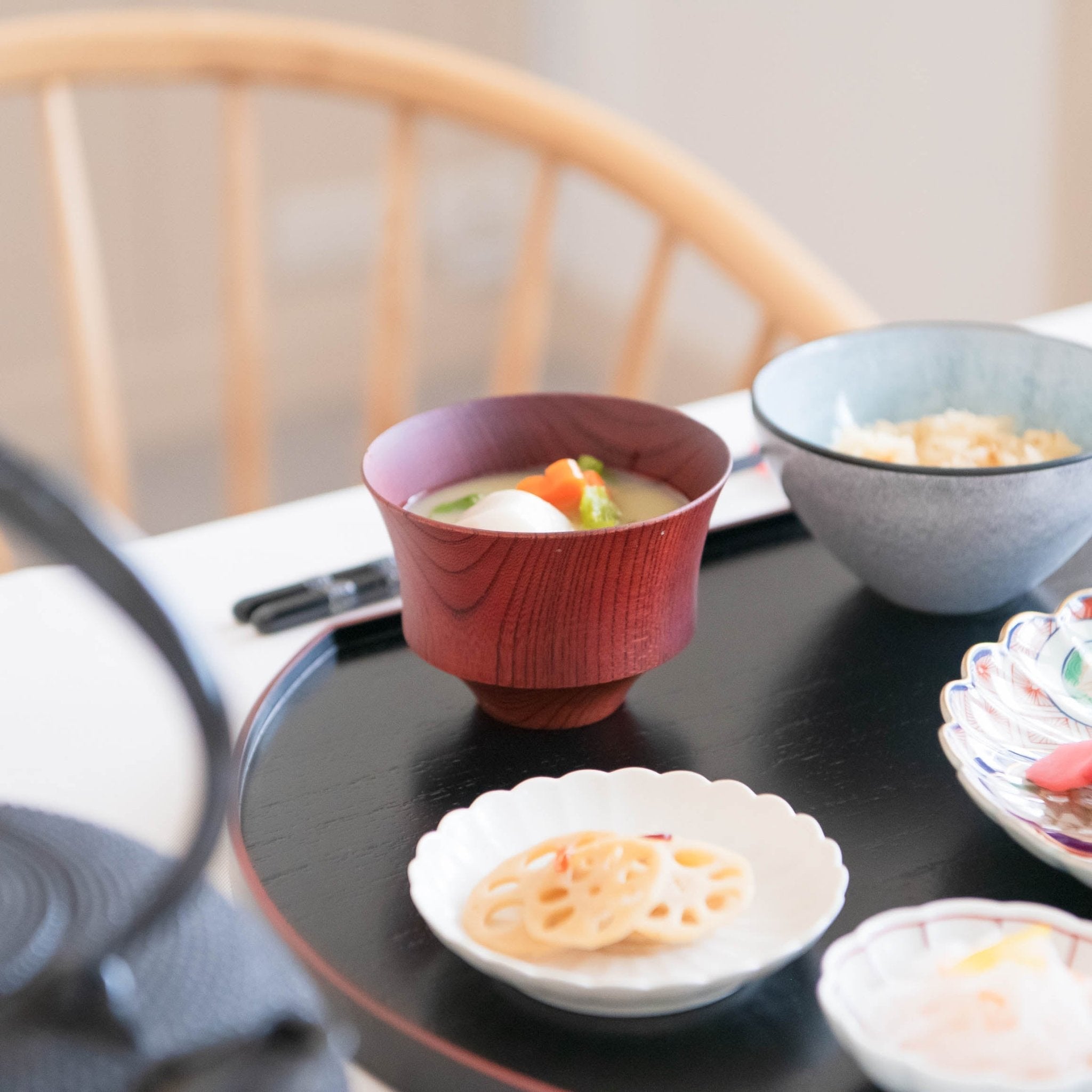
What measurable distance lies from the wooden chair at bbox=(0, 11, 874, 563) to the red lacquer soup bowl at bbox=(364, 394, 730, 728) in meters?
0.58

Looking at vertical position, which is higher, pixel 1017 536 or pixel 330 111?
pixel 1017 536

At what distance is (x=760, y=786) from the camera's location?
22.2 inches

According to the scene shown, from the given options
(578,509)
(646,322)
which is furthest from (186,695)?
(646,322)

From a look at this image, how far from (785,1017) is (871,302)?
213cm

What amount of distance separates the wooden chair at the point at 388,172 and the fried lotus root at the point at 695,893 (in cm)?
75

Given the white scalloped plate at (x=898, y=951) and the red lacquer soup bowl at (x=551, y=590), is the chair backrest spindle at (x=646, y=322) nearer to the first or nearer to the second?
the red lacquer soup bowl at (x=551, y=590)

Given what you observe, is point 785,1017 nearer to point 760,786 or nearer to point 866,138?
point 760,786

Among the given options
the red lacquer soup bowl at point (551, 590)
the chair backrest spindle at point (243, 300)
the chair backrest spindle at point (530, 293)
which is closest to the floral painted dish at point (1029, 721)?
the red lacquer soup bowl at point (551, 590)

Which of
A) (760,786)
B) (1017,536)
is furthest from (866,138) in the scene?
(760,786)

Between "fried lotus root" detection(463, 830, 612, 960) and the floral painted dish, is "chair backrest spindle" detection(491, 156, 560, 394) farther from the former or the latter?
"fried lotus root" detection(463, 830, 612, 960)

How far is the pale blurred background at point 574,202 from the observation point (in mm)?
2053

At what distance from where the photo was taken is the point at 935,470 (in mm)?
627

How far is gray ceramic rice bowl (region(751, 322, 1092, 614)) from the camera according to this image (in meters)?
0.63

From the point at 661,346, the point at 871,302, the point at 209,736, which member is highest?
the point at 209,736
